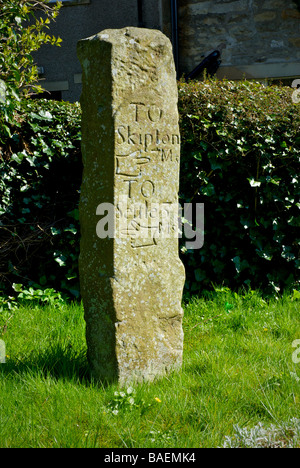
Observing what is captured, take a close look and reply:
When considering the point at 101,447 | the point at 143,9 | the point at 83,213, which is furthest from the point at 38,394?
the point at 143,9

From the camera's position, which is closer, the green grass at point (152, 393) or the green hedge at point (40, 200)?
the green grass at point (152, 393)

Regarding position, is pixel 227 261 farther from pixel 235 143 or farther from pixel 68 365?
pixel 68 365

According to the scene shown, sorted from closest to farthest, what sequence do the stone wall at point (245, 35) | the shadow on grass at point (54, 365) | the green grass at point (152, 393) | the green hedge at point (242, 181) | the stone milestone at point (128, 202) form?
the green grass at point (152, 393) → the stone milestone at point (128, 202) → the shadow on grass at point (54, 365) → the green hedge at point (242, 181) → the stone wall at point (245, 35)

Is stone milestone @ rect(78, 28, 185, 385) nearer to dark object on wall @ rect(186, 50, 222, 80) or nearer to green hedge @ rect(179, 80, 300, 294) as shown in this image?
green hedge @ rect(179, 80, 300, 294)

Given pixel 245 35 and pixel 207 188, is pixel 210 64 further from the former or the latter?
pixel 207 188

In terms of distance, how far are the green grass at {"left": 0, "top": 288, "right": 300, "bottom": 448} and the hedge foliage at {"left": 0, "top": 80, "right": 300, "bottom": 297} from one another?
944 millimetres

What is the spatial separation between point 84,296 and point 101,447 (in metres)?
0.91

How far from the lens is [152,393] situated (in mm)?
2689

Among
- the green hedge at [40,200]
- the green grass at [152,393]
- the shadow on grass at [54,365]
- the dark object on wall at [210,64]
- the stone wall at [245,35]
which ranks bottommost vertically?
the green grass at [152,393]

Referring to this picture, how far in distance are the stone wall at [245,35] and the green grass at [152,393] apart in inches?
264

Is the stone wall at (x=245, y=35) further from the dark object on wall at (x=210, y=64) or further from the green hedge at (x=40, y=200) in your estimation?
the green hedge at (x=40, y=200)

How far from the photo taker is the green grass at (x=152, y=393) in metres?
2.31

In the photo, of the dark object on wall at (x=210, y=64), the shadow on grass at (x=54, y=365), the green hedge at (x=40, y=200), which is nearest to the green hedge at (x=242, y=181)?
the green hedge at (x=40, y=200)

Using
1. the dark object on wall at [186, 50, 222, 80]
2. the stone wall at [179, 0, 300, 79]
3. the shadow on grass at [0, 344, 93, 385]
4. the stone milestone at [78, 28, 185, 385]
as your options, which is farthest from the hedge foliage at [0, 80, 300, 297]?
the stone wall at [179, 0, 300, 79]
